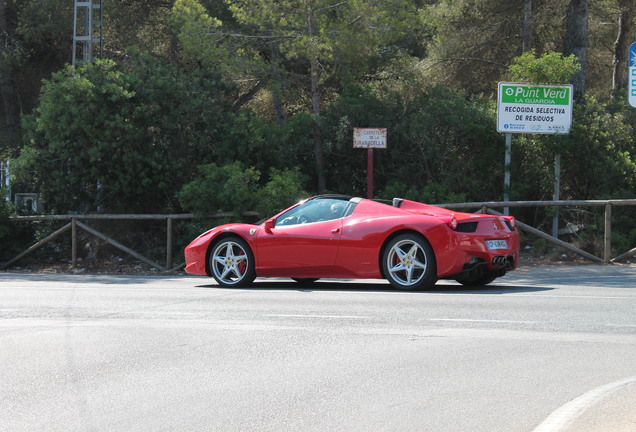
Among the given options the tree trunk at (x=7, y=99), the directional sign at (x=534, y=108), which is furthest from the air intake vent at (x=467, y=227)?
the tree trunk at (x=7, y=99)

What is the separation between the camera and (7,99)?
98.1 feet

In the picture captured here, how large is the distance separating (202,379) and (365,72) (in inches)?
698

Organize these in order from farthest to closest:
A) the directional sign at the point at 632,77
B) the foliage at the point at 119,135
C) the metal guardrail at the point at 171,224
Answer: the foliage at the point at 119,135 < the metal guardrail at the point at 171,224 < the directional sign at the point at 632,77

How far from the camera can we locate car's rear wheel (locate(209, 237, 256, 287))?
12405 millimetres

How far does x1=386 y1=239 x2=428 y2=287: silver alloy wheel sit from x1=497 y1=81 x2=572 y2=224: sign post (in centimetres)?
660

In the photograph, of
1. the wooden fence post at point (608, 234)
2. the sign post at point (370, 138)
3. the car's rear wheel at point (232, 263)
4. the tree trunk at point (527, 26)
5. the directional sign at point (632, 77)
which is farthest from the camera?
the tree trunk at point (527, 26)

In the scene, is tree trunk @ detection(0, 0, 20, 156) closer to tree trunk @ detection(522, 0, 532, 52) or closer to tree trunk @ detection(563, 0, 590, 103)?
tree trunk @ detection(522, 0, 532, 52)

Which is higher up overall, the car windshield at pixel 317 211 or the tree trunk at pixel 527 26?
the tree trunk at pixel 527 26

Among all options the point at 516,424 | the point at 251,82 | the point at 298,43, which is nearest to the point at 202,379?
the point at 516,424

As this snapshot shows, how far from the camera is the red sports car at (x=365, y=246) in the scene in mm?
11062

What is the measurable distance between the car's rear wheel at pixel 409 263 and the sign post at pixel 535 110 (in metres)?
6.61

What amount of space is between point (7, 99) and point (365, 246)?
21960mm

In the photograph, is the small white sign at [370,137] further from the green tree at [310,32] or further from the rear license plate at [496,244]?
the rear license plate at [496,244]

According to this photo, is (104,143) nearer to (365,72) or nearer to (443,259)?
(365,72)
